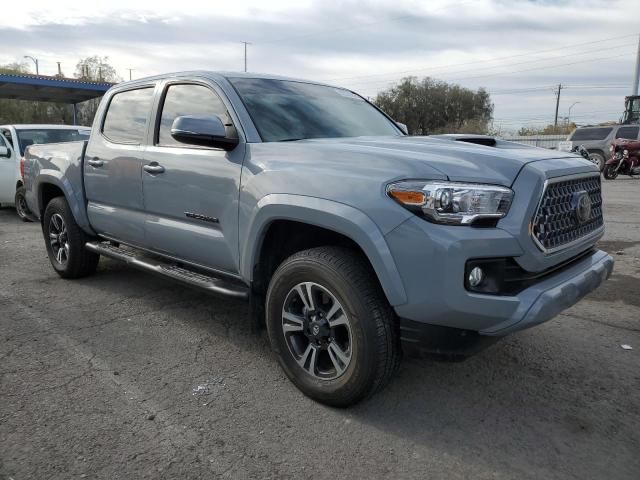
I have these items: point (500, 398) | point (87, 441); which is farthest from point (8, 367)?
point (500, 398)

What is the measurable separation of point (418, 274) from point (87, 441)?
5.91 ft

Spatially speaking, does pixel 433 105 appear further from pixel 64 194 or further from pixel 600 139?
pixel 64 194

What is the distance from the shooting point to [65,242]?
18.0ft

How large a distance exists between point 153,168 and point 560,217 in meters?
2.75

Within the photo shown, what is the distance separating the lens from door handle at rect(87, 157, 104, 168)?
468cm

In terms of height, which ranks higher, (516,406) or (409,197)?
(409,197)

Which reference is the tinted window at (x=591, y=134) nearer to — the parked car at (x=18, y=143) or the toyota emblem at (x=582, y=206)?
the parked car at (x=18, y=143)

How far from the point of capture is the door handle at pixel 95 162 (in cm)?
468

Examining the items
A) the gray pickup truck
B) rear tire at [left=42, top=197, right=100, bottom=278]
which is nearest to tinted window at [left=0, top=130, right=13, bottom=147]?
rear tire at [left=42, top=197, right=100, bottom=278]

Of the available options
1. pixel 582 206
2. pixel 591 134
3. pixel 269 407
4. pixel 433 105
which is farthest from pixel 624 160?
pixel 433 105

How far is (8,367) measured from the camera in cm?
349

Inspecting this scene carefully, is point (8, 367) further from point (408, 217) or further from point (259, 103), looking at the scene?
point (408, 217)

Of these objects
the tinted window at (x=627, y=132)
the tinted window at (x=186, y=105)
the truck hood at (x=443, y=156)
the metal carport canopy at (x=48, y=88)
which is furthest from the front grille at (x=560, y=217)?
the metal carport canopy at (x=48, y=88)

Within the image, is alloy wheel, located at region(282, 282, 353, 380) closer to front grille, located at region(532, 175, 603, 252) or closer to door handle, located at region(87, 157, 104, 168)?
front grille, located at region(532, 175, 603, 252)
